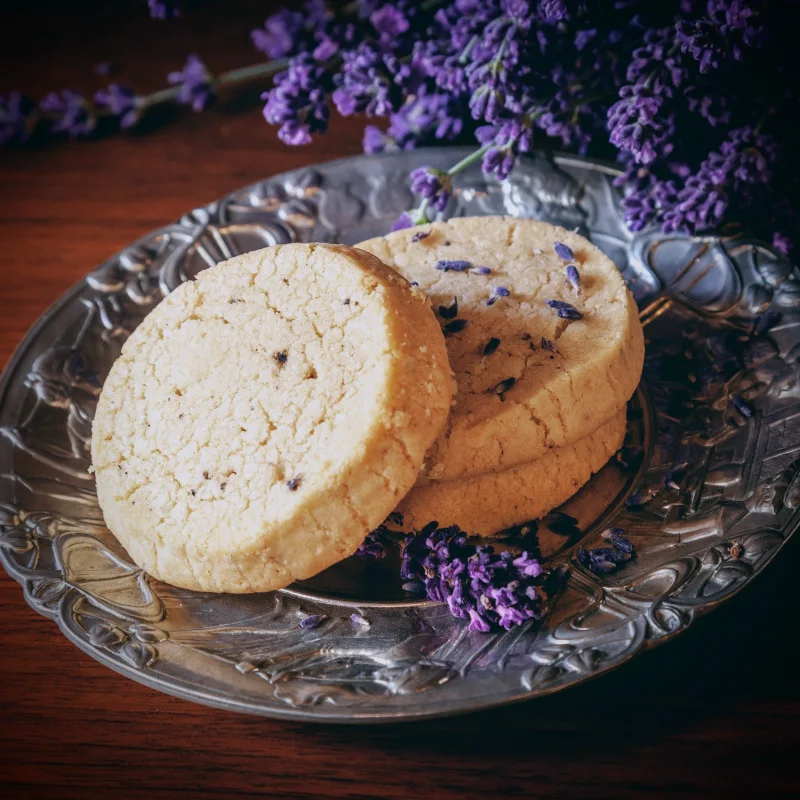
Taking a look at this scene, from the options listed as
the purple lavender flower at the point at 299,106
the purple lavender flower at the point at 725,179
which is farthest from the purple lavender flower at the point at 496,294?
the purple lavender flower at the point at 299,106

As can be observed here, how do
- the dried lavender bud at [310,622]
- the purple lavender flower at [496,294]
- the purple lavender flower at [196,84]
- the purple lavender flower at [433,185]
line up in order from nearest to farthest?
the dried lavender bud at [310,622] → the purple lavender flower at [496,294] → the purple lavender flower at [433,185] → the purple lavender flower at [196,84]

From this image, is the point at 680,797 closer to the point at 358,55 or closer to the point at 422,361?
the point at 422,361

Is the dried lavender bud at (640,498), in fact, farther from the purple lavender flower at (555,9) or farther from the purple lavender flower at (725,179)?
the purple lavender flower at (555,9)

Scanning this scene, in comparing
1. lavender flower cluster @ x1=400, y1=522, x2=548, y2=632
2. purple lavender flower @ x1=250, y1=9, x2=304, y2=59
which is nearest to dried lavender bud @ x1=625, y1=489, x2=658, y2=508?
lavender flower cluster @ x1=400, y1=522, x2=548, y2=632

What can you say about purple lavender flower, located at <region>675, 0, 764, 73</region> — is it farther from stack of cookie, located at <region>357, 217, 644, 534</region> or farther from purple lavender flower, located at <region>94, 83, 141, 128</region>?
purple lavender flower, located at <region>94, 83, 141, 128</region>

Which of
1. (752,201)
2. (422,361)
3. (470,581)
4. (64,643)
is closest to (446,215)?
(752,201)

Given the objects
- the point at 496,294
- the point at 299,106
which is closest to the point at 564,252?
the point at 496,294
